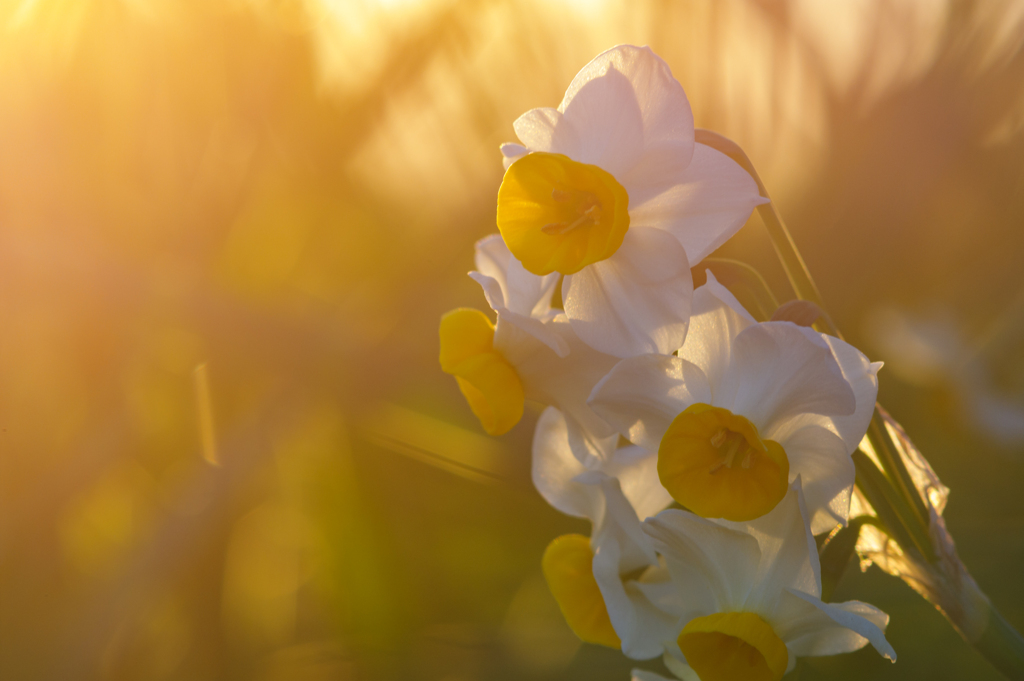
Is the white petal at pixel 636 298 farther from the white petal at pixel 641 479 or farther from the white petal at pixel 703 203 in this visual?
the white petal at pixel 641 479

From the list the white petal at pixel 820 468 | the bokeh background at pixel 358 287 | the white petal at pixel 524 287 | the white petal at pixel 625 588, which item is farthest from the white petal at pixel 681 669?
the bokeh background at pixel 358 287

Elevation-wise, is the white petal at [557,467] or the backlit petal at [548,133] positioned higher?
the backlit petal at [548,133]

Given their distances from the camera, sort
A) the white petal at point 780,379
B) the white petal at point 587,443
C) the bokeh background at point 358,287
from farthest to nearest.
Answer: the bokeh background at point 358,287 < the white petal at point 587,443 < the white petal at point 780,379

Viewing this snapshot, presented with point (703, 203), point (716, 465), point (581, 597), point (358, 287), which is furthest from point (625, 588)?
point (358, 287)

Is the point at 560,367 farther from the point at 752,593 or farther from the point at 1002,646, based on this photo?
the point at 1002,646

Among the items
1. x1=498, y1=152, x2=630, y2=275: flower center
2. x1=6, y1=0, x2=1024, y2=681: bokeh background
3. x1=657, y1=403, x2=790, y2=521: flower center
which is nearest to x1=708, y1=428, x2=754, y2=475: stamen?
x1=657, y1=403, x2=790, y2=521: flower center

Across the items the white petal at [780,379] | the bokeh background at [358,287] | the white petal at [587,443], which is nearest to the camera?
the white petal at [780,379]

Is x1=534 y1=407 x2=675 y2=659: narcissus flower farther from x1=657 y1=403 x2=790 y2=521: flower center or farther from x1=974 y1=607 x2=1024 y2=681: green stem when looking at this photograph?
x1=974 y1=607 x2=1024 y2=681: green stem

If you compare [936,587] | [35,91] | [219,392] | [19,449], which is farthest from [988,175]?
[19,449]
